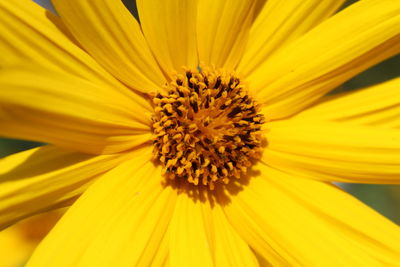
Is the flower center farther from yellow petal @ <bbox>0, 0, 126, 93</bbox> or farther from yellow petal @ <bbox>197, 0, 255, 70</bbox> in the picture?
yellow petal @ <bbox>0, 0, 126, 93</bbox>

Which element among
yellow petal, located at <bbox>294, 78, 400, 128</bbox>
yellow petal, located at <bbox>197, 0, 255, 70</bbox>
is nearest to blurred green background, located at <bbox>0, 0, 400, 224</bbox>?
yellow petal, located at <bbox>294, 78, 400, 128</bbox>

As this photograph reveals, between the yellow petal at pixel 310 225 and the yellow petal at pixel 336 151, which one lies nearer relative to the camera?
the yellow petal at pixel 310 225

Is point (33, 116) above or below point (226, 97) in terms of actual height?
above

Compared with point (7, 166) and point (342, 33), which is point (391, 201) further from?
point (7, 166)

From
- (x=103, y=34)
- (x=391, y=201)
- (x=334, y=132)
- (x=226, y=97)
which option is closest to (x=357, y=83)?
(x=391, y=201)

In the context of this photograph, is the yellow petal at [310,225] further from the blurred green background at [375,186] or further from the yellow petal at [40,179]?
the blurred green background at [375,186]

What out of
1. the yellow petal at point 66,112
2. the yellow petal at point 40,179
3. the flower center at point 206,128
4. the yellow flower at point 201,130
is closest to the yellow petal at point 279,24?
the yellow flower at point 201,130

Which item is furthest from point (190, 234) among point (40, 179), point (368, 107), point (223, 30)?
point (368, 107)

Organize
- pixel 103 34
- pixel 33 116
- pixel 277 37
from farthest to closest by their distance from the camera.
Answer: pixel 277 37 < pixel 103 34 < pixel 33 116
